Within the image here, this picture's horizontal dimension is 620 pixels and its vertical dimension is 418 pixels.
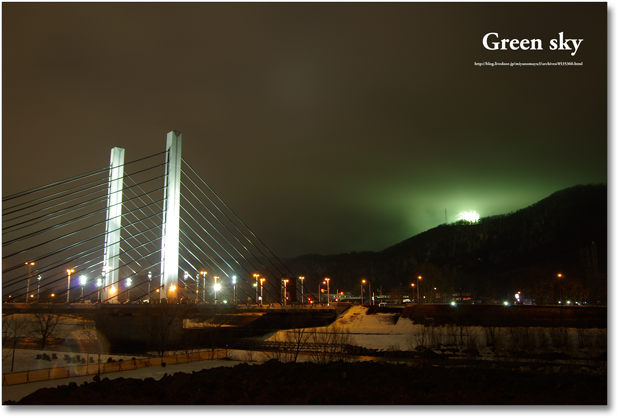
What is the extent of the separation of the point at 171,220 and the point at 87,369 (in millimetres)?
10488

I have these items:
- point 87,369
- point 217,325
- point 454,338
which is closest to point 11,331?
point 217,325

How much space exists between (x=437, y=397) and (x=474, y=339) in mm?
23136

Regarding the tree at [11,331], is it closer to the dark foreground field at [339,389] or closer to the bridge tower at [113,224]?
the bridge tower at [113,224]

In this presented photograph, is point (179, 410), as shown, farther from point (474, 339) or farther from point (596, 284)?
point (596, 284)

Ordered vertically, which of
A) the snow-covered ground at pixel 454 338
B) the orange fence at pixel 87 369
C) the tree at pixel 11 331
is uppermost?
the tree at pixel 11 331

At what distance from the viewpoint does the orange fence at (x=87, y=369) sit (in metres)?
21.6

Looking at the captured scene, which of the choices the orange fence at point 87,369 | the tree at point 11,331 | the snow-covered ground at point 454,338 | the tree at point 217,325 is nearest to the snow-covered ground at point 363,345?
the snow-covered ground at point 454,338

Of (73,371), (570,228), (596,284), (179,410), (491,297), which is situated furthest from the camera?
(570,228)

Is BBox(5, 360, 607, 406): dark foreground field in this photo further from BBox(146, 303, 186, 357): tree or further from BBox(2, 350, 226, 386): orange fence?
BBox(146, 303, 186, 357): tree

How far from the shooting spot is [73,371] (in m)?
24.0

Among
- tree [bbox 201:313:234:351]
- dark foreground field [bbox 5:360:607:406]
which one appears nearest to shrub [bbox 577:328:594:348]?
dark foreground field [bbox 5:360:607:406]

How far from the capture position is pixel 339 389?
1786cm

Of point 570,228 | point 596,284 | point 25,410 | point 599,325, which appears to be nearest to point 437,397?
point 25,410

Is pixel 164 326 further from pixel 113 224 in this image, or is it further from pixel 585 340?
pixel 585 340
